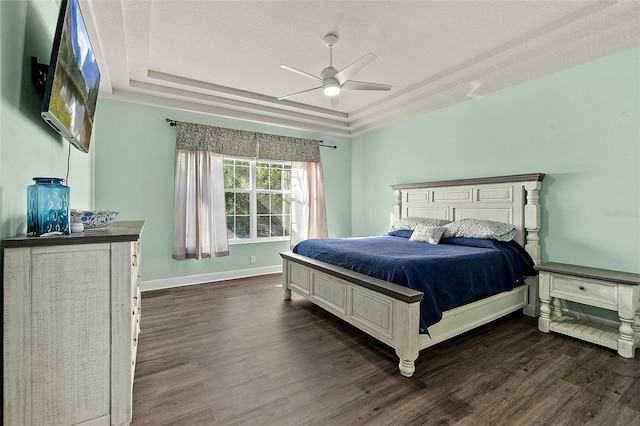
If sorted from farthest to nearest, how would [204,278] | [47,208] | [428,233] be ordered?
[204,278] < [428,233] < [47,208]

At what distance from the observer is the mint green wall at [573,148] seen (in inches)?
104

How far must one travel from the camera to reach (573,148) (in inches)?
117

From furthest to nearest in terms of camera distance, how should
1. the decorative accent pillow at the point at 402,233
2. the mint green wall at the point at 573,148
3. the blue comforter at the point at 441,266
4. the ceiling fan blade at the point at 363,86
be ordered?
the decorative accent pillow at the point at 402,233 → the ceiling fan blade at the point at 363,86 → the mint green wall at the point at 573,148 → the blue comforter at the point at 441,266

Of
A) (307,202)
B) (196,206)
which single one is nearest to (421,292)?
(196,206)

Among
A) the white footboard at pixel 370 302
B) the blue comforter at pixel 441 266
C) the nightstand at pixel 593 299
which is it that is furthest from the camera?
the nightstand at pixel 593 299

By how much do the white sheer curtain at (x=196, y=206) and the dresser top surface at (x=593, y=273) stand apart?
4.12m

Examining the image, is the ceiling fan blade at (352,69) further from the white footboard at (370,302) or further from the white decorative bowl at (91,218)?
the white decorative bowl at (91,218)

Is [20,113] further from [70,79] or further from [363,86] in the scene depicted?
[363,86]

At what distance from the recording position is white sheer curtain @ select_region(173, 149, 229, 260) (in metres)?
4.18

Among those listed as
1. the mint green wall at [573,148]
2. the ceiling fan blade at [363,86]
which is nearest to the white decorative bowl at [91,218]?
the ceiling fan blade at [363,86]

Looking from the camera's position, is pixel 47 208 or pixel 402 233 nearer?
pixel 47 208

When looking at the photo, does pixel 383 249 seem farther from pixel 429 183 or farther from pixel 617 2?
pixel 617 2

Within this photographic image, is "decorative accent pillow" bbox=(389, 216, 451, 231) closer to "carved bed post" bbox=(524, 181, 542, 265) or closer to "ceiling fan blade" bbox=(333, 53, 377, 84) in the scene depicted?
"carved bed post" bbox=(524, 181, 542, 265)

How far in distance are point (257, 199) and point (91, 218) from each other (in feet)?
10.8
